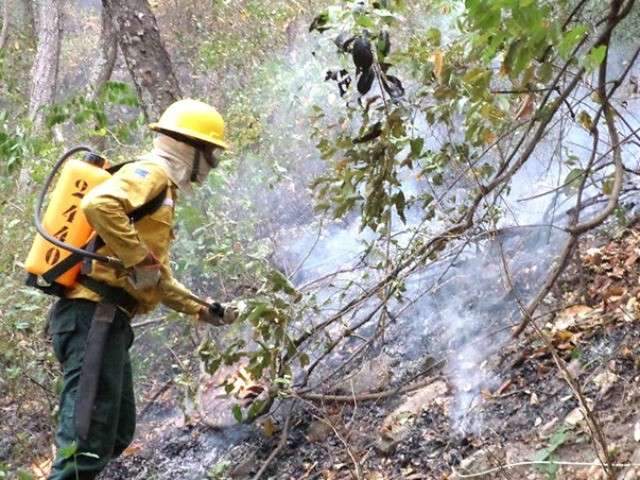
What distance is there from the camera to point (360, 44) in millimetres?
3164

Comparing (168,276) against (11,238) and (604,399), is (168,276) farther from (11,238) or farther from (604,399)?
(11,238)

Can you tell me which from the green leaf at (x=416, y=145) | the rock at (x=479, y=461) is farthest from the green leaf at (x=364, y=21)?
the rock at (x=479, y=461)

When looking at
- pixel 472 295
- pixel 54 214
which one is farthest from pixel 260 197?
pixel 54 214

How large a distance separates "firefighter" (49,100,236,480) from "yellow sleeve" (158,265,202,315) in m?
0.01

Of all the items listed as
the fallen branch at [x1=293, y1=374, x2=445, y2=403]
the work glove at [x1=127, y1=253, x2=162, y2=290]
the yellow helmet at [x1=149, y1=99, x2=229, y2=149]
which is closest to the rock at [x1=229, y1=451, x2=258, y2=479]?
the fallen branch at [x1=293, y1=374, x2=445, y2=403]

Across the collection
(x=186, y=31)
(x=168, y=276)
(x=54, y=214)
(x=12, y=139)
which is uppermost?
(x=186, y=31)

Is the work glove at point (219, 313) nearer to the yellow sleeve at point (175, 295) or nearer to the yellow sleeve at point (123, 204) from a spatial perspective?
the yellow sleeve at point (175, 295)

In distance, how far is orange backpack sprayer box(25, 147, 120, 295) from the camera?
341cm

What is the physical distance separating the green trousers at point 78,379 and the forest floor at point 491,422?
1.07m

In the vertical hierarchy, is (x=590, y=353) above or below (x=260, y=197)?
below

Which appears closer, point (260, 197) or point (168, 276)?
point (168, 276)

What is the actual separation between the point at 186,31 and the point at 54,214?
896 cm

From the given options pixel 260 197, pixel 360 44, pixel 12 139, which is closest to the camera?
pixel 360 44

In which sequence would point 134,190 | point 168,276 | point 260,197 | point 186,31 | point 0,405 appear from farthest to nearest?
1. point 186,31
2. point 260,197
3. point 0,405
4. point 168,276
5. point 134,190
